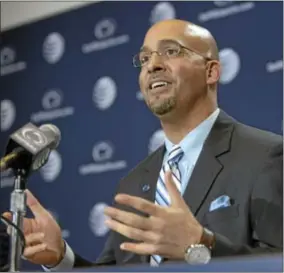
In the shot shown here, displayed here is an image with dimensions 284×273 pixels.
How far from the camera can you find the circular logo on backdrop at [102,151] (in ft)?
12.0

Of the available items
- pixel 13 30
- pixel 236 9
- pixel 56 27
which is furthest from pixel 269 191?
pixel 13 30

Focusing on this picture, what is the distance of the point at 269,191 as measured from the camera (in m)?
1.94

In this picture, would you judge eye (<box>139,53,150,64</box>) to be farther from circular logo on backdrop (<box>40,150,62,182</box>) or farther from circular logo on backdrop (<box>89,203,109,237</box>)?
circular logo on backdrop (<box>40,150,62,182</box>)

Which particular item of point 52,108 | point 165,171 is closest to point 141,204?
point 165,171

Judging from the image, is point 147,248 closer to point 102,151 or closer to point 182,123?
point 182,123

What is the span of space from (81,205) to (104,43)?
856mm

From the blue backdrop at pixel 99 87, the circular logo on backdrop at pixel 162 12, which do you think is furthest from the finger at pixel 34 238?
the circular logo on backdrop at pixel 162 12

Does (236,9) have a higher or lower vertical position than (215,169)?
higher

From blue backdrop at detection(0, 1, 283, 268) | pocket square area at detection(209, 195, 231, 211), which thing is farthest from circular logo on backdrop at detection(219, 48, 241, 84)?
pocket square area at detection(209, 195, 231, 211)

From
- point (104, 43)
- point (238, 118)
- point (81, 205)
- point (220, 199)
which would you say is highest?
point (104, 43)

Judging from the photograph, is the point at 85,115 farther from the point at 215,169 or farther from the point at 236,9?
the point at 215,169

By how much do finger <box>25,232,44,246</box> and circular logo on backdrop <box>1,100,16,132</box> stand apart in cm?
231

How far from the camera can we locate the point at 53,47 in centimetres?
409

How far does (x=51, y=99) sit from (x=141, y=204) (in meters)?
2.56
